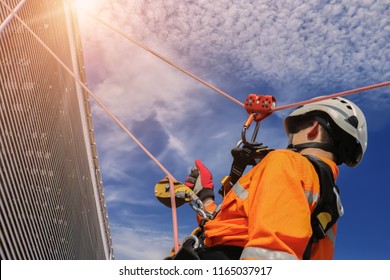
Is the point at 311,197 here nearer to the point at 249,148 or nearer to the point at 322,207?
the point at 322,207

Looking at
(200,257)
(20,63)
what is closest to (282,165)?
(200,257)

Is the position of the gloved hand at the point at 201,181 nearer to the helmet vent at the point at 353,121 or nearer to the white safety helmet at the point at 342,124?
the white safety helmet at the point at 342,124

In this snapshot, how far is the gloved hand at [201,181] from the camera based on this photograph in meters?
11.8

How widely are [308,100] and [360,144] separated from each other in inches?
44.5

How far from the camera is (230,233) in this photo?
4684 millimetres

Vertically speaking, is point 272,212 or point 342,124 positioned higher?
point 342,124

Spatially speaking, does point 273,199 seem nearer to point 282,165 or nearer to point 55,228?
point 282,165

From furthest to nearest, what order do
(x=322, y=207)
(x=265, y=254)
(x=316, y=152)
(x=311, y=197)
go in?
(x=316, y=152) < (x=322, y=207) < (x=311, y=197) < (x=265, y=254)

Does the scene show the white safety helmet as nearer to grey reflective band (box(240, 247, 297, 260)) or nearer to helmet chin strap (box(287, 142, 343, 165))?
helmet chin strap (box(287, 142, 343, 165))

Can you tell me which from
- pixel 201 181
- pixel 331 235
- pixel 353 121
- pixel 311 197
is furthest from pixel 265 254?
pixel 201 181

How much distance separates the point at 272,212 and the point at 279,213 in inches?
2.9

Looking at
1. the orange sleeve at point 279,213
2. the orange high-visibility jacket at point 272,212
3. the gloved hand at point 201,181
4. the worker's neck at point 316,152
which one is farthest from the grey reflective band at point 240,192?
the gloved hand at point 201,181

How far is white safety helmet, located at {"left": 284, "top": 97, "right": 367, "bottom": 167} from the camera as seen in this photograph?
19.4 ft

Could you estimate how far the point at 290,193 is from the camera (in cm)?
416
